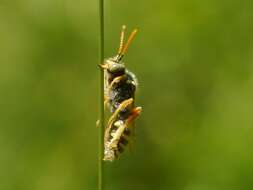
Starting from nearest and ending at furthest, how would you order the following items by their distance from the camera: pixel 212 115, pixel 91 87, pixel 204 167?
1. pixel 204 167
2. pixel 212 115
3. pixel 91 87

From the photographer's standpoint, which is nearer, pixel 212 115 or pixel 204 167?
pixel 204 167

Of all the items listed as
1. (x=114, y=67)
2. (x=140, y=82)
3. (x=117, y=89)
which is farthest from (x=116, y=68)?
(x=140, y=82)

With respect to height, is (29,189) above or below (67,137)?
below

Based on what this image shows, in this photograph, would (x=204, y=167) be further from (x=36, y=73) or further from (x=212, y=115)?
(x=36, y=73)

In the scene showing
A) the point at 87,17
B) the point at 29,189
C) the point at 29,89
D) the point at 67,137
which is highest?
the point at 87,17

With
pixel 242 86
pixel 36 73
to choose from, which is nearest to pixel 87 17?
pixel 36 73

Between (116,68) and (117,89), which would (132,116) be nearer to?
(117,89)

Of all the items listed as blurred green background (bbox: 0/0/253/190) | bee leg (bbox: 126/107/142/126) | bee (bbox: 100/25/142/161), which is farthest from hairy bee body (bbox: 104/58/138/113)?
blurred green background (bbox: 0/0/253/190)
